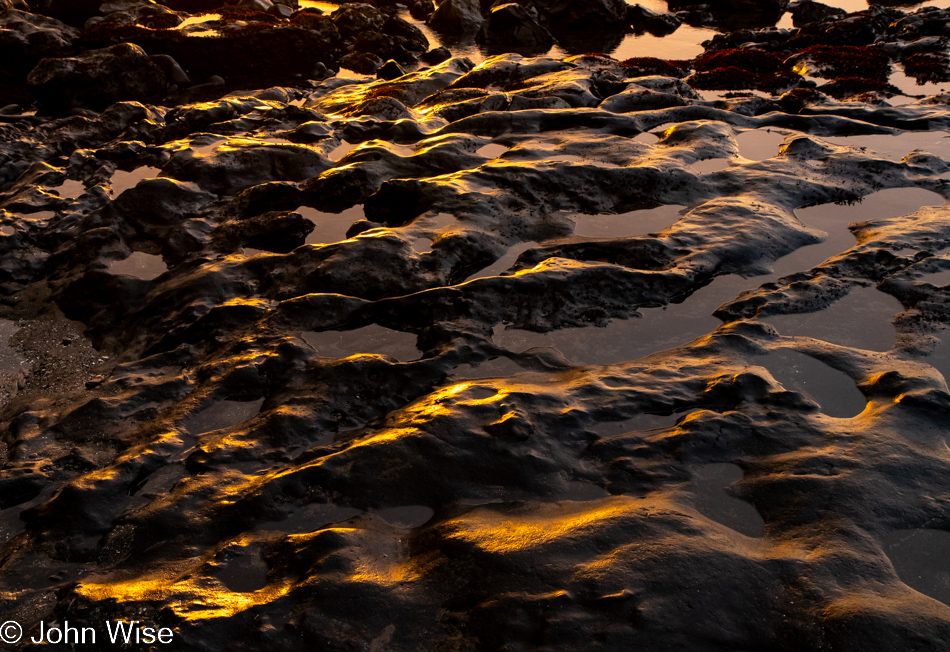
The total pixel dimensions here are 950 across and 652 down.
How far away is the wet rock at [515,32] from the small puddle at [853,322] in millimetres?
14636

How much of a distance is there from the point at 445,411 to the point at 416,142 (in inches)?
245

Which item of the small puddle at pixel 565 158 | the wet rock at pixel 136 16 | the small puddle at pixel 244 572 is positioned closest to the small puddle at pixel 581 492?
the small puddle at pixel 244 572

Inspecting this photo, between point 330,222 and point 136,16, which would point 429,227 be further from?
point 136,16

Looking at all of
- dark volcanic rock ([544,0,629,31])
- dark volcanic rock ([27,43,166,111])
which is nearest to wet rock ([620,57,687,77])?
dark volcanic rock ([544,0,629,31])

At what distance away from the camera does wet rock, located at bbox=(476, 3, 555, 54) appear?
1817 centimetres

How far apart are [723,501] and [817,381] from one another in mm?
1532

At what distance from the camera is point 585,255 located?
619 centimetres

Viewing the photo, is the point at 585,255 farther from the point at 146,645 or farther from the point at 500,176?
the point at 146,645

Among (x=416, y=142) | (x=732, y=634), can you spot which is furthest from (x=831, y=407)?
(x=416, y=142)

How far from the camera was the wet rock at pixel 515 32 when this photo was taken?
715 inches

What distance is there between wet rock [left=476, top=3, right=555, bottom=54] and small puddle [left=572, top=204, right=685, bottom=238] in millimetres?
12654


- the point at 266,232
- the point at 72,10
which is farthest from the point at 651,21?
the point at 266,232

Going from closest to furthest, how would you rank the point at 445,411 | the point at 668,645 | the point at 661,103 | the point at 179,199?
the point at 668,645, the point at 445,411, the point at 179,199, the point at 661,103

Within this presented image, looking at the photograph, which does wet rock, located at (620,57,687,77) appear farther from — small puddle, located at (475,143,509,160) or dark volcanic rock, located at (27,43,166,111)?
dark volcanic rock, located at (27,43,166,111)
